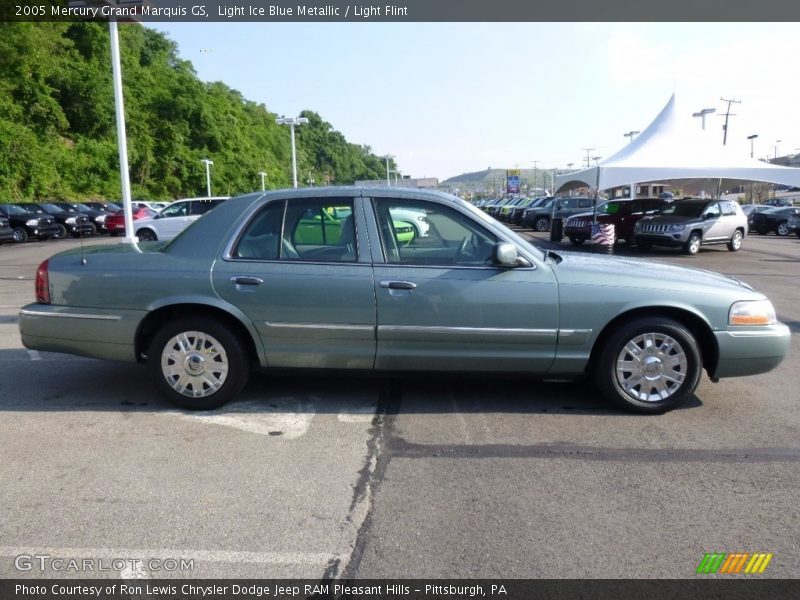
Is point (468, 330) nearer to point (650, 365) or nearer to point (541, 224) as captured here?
point (650, 365)

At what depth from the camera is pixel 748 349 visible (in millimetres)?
4867

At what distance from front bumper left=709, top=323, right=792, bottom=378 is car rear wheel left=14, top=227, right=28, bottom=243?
2696cm

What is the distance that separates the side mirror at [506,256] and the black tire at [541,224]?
2585 cm

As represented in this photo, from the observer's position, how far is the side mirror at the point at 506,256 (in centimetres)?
468

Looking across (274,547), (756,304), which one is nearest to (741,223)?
(756,304)

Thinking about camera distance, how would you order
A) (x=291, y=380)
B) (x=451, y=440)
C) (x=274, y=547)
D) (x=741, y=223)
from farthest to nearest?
1. (x=741, y=223)
2. (x=291, y=380)
3. (x=451, y=440)
4. (x=274, y=547)

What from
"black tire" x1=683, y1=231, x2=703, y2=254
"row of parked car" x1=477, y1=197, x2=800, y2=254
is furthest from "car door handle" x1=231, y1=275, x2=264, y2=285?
"black tire" x1=683, y1=231, x2=703, y2=254

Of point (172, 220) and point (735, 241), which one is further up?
point (172, 220)

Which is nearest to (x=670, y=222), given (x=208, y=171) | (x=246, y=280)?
(x=246, y=280)

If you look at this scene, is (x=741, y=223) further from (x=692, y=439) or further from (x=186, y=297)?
(x=186, y=297)

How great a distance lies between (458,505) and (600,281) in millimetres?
2079

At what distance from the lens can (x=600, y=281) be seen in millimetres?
4816

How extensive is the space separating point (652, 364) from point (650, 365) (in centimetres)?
2

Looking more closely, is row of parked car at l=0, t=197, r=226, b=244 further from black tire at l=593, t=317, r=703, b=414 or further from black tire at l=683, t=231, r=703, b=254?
black tire at l=593, t=317, r=703, b=414
